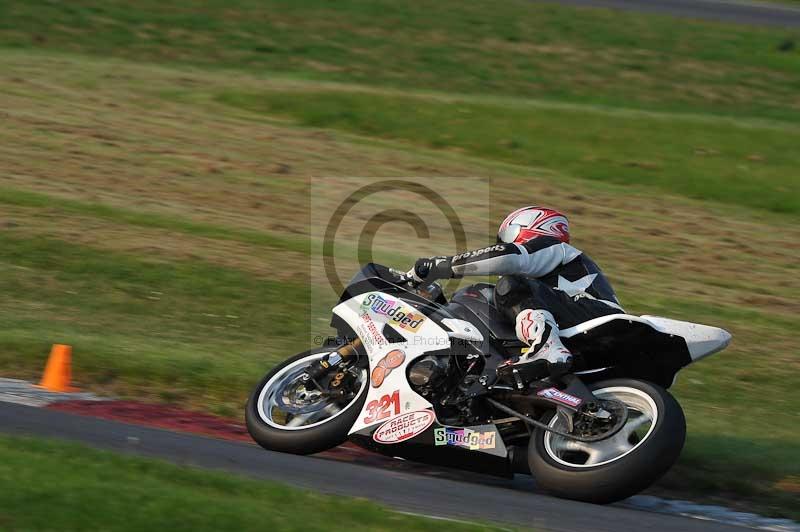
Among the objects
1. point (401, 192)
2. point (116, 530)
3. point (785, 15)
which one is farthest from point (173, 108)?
point (785, 15)

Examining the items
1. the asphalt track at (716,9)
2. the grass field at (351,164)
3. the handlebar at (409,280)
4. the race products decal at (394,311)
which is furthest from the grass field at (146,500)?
the asphalt track at (716,9)

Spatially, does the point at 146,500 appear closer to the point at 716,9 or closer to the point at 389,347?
the point at 389,347

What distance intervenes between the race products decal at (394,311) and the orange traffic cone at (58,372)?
9.42 ft

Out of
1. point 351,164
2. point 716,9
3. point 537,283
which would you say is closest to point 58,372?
point 537,283

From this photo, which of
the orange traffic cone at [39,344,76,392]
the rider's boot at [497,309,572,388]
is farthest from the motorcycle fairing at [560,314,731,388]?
the orange traffic cone at [39,344,76,392]

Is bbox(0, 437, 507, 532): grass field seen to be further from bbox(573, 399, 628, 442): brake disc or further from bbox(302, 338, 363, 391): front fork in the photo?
bbox(302, 338, 363, 391): front fork

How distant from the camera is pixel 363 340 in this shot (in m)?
8.21

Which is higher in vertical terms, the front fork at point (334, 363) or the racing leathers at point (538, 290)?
the racing leathers at point (538, 290)

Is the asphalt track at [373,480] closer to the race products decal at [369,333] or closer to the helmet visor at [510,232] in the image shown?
the race products decal at [369,333]

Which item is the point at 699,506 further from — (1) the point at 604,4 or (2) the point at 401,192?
(1) the point at 604,4

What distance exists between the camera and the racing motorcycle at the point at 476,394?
7113mm

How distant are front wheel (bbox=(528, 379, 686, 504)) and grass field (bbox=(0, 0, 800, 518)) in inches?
58.2

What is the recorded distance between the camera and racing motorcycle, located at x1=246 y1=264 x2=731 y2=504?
711 centimetres

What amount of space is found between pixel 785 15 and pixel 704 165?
16826mm
